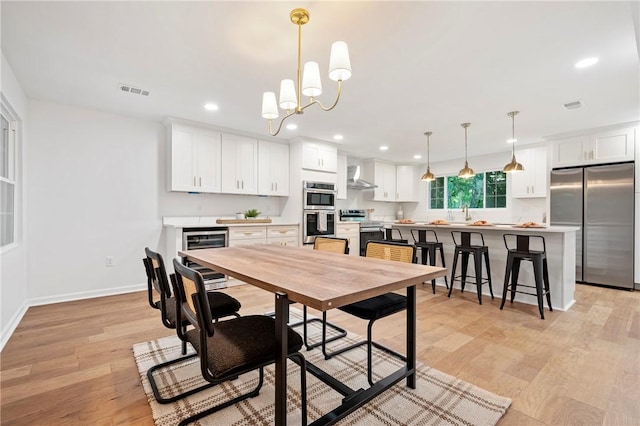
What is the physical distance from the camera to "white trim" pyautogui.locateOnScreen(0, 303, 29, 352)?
2.44 m

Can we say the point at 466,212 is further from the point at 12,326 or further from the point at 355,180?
the point at 12,326

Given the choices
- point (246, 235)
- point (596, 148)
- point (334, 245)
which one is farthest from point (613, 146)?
point (246, 235)

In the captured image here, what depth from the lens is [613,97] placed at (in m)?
3.32

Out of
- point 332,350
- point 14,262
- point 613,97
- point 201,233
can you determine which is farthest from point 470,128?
point 14,262

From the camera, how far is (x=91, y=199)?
380cm

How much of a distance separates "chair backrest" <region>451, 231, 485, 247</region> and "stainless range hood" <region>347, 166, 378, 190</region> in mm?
2576

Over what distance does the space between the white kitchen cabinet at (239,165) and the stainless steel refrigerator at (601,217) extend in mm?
4974

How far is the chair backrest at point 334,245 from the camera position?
2783mm

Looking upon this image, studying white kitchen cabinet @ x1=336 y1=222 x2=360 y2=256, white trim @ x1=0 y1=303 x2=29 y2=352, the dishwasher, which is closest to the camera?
white trim @ x1=0 y1=303 x2=29 y2=352

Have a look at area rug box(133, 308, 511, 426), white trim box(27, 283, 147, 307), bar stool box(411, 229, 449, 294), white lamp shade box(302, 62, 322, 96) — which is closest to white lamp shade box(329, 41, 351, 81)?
white lamp shade box(302, 62, 322, 96)

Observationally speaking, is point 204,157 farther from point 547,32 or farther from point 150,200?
point 547,32

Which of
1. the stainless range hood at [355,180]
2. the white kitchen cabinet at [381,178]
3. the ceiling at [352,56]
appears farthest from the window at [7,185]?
the white kitchen cabinet at [381,178]

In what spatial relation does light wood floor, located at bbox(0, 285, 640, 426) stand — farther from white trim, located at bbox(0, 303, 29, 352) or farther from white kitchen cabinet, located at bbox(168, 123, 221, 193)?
white kitchen cabinet, located at bbox(168, 123, 221, 193)

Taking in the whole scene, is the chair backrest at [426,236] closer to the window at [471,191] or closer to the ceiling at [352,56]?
the ceiling at [352,56]
